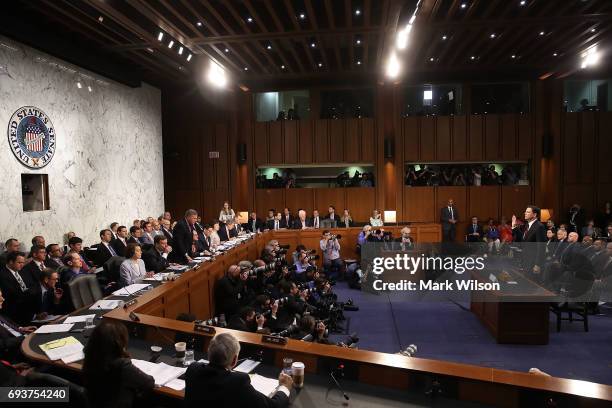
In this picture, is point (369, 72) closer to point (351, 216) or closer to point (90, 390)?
point (351, 216)

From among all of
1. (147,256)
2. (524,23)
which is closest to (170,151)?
(147,256)

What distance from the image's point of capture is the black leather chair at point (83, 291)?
4316 mm

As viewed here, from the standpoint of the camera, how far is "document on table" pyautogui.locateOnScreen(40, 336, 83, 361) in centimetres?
300

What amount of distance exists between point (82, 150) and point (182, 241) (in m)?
3.84

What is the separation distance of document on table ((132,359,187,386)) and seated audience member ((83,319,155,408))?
0.33 metres

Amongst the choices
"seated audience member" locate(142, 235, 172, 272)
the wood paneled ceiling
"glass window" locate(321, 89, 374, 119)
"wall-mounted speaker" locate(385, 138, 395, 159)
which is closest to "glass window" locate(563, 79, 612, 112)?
the wood paneled ceiling

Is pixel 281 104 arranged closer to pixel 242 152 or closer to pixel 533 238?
pixel 242 152

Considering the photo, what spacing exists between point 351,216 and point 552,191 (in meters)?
5.83

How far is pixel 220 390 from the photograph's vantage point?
2.11m

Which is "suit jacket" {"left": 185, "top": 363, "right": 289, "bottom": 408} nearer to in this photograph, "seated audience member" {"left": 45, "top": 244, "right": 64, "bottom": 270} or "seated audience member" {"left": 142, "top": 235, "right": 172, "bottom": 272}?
"seated audience member" {"left": 142, "top": 235, "right": 172, "bottom": 272}

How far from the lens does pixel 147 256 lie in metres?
6.17

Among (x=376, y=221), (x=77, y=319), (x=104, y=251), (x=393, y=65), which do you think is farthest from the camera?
(x=376, y=221)

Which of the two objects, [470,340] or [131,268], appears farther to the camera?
[470,340]

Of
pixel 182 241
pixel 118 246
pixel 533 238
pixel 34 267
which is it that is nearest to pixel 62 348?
pixel 34 267
